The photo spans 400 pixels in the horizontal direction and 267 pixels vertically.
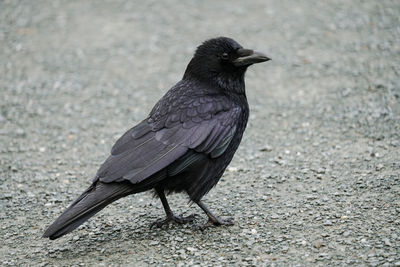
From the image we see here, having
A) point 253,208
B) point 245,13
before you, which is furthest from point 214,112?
point 245,13

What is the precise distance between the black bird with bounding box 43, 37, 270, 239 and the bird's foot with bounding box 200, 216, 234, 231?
0.01m

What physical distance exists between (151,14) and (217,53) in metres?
6.73

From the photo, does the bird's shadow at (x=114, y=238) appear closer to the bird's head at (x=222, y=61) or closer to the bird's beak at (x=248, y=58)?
the bird's head at (x=222, y=61)

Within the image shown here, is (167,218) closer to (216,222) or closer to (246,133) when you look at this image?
(216,222)

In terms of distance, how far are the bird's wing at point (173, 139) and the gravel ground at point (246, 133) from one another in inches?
31.5

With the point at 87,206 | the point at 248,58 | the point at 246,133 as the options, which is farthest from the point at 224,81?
the point at 246,133

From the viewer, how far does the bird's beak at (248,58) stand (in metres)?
5.88

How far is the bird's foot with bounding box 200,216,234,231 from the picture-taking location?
5.70m

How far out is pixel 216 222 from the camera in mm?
5719

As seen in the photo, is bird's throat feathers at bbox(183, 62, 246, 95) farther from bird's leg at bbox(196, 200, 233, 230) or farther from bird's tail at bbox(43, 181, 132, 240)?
bird's tail at bbox(43, 181, 132, 240)

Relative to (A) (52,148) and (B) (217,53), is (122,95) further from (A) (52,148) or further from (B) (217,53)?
(B) (217,53)

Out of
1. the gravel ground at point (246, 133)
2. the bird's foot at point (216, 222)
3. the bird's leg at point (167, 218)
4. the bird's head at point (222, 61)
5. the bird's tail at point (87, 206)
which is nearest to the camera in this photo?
the bird's tail at point (87, 206)

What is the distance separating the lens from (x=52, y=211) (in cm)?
633

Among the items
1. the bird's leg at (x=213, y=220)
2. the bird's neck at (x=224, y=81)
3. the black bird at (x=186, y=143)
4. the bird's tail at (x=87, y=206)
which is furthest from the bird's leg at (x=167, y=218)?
the bird's neck at (x=224, y=81)
